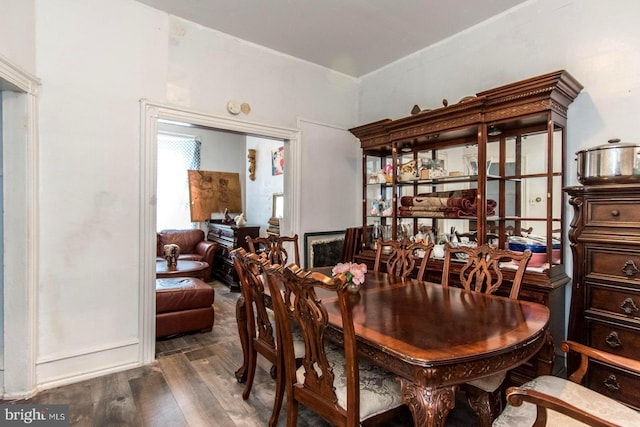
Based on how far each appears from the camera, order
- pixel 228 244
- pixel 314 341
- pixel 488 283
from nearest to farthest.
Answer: pixel 314 341 < pixel 488 283 < pixel 228 244

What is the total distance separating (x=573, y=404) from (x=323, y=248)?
270cm

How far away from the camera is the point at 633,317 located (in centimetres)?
181

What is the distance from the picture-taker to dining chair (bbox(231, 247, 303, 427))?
1915 millimetres

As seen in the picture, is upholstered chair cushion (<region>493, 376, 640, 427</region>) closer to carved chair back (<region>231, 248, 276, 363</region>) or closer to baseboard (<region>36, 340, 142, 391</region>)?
carved chair back (<region>231, 248, 276, 363</region>)

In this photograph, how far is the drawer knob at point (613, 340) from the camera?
6.11 feet

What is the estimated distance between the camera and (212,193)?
257 inches

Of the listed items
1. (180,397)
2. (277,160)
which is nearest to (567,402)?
(180,397)

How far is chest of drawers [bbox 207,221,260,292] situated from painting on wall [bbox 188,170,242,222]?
42 centimetres

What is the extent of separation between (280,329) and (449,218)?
76.6 inches

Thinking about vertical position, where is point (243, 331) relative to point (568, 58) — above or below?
below

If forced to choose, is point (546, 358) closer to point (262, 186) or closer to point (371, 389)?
point (371, 389)

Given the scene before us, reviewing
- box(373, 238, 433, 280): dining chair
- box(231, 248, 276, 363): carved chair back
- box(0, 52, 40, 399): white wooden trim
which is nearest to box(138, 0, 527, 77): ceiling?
box(0, 52, 40, 399): white wooden trim

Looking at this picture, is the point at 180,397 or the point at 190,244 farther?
the point at 190,244

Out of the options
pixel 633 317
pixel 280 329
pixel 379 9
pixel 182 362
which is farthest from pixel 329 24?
pixel 182 362
